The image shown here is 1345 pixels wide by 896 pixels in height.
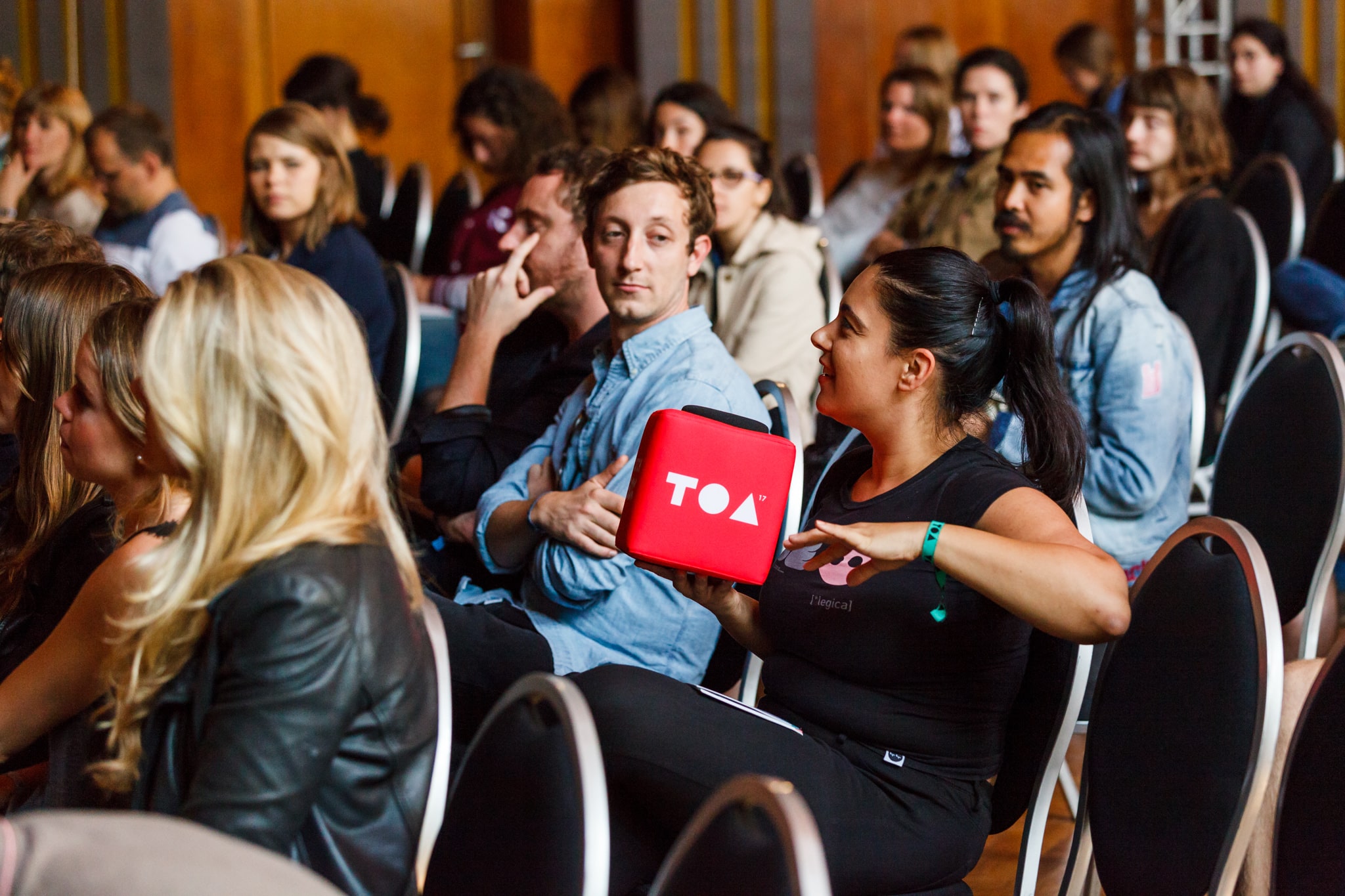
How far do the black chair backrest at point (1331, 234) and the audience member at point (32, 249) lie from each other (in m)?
3.21

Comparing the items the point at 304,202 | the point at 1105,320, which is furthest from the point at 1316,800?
the point at 304,202

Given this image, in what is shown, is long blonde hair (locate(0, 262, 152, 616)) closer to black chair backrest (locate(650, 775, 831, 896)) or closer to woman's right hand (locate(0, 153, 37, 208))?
black chair backrest (locate(650, 775, 831, 896))

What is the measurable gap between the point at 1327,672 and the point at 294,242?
3.00 metres

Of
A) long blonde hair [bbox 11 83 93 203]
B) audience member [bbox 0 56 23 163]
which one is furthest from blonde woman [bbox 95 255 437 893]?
audience member [bbox 0 56 23 163]

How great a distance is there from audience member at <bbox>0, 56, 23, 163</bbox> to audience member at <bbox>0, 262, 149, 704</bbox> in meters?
3.29

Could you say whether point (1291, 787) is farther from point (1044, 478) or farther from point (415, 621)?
point (415, 621)

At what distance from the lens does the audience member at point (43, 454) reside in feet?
5.33

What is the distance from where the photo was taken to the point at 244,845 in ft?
2.78

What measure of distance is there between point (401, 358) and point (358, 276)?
0.34m

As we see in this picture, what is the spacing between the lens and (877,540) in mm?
1375

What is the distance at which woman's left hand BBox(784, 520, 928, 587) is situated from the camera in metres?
1.37

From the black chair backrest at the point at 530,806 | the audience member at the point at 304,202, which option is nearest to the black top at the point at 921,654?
the black chair backrest at the point at 530,806

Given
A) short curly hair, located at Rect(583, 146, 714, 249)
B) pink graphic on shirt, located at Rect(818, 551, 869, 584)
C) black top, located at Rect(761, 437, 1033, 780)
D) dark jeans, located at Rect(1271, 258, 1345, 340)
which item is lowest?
black top, located at Rect(761, 437, 1033, 780)

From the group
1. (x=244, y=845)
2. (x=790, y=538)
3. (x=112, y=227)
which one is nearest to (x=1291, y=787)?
(x=790, y=538)
